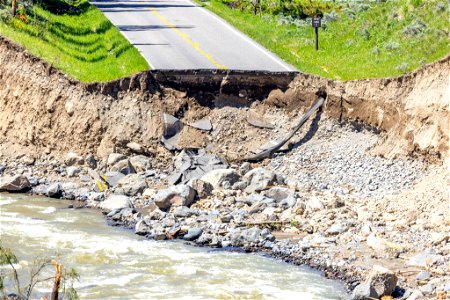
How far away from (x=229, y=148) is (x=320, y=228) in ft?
21.3

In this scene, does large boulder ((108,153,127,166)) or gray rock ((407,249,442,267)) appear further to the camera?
large boulder ((108,153,127,166))

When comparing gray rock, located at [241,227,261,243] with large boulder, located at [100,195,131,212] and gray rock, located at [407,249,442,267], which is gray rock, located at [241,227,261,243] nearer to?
gray rock, located at [407,249,442,267]

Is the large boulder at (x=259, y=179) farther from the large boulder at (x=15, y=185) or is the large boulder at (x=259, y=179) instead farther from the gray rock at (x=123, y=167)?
the large boulder at (x=15, y=185)

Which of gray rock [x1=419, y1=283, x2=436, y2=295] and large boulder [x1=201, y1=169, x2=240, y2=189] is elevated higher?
large boulder [x1=201, y1=169, x2=240, y2=189]

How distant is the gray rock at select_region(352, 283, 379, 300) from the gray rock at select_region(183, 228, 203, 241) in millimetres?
5260

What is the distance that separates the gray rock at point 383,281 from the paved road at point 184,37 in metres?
12.6

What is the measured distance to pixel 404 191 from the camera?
2373cm

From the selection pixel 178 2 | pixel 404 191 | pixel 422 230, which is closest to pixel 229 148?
pixel 404 191

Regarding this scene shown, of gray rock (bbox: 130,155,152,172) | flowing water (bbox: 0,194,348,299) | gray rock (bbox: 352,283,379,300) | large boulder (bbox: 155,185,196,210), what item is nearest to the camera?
gray rock (bbox: 352,283,379,300)

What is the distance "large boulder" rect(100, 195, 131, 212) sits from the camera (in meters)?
24.1

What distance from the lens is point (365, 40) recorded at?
32156 millimetres

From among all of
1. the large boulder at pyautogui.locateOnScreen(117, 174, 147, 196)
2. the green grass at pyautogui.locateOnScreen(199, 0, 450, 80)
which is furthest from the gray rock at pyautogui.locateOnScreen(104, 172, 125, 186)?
the green grass at pyautogui.locateOnScreen(199, 0, 450, 80)

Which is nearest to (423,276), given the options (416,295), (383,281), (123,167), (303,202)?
(416,295)

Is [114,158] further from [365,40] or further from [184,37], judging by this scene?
[365,40]
